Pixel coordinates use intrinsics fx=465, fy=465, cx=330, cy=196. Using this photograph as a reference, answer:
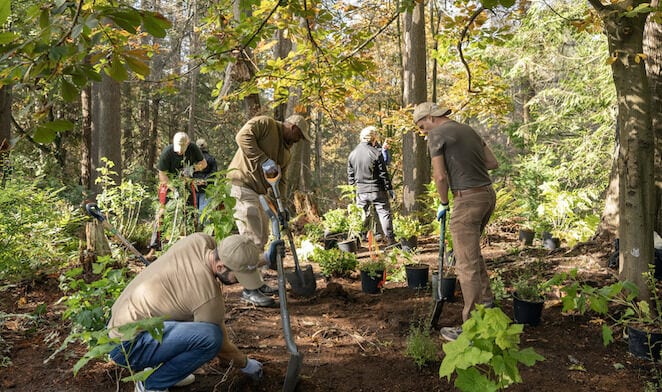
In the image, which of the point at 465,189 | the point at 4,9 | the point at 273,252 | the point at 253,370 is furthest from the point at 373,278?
the point at 4,9

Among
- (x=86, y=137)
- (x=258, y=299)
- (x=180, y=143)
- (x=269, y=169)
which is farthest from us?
(x=86, y=137)

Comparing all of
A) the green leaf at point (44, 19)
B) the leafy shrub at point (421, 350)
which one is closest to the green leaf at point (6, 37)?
the green leaf at point (44, 19)

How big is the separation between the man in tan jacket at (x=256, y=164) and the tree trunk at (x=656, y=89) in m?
3.38

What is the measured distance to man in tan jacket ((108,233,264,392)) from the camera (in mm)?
2363

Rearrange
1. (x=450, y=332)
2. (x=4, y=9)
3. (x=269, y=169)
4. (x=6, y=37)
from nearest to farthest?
(x=4, y=9) → (x=6, y=37) → (x=450, y=332) → (x=269, y=169)

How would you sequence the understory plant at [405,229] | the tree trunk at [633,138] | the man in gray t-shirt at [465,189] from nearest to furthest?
the tree trunk at [633,138], the man in gray t-shirt at [465,189], the understory plant at [405,229]

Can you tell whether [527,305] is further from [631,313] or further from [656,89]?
[656,89]

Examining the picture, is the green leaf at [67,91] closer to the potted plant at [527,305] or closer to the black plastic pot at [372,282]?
the potted plant at [527,305]

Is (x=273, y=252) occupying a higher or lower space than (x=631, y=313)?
higher

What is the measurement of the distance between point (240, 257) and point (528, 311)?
250 centimetres

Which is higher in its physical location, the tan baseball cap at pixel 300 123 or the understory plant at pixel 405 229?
the tan baseball cap at pixel 300 123

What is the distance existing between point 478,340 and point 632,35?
2.69 m

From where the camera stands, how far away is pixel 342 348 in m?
3.42

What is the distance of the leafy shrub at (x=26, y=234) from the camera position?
4.24 meters
